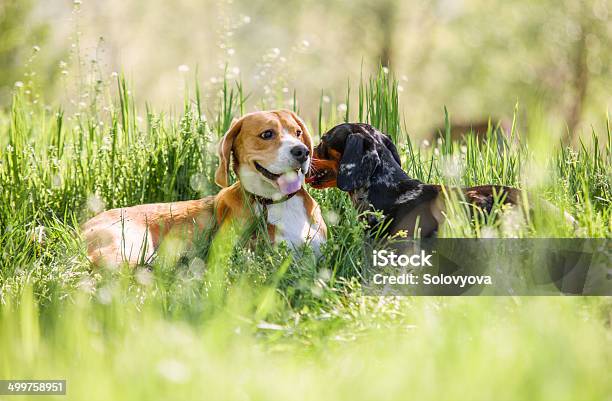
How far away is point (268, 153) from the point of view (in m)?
4.88

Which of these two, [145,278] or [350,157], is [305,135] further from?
[145,278]

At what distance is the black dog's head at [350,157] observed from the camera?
16.5ft

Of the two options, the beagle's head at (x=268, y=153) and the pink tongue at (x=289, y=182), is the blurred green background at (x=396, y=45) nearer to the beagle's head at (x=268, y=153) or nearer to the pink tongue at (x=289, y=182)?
the beagle's head at (x=268, y=153)

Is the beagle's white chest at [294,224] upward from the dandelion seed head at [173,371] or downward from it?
upward

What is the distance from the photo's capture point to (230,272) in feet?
14.3

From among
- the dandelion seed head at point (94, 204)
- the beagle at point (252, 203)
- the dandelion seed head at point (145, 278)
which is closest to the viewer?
the dandelion seed head at point (145, 278)

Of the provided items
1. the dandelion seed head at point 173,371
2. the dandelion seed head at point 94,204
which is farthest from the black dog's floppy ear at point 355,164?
the dandelion seed head at point 173,371

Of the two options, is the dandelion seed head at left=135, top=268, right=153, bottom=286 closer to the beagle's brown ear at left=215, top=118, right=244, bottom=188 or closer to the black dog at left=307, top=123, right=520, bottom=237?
the beagle's brown ear at left=215, top=118, right=244, bottom=188

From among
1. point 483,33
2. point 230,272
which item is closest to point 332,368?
point 230,272

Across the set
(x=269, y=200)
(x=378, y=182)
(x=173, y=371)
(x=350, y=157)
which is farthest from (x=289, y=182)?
(x=173, y=371)

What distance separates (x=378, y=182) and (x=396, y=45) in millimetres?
22747

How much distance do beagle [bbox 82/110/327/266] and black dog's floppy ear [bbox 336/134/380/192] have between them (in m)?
0.27

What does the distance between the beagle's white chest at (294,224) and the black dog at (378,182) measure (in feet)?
1.03

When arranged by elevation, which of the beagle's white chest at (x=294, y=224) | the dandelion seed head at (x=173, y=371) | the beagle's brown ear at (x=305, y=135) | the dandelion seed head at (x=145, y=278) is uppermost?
the beagle's brown ear at (x=305, y=135)
